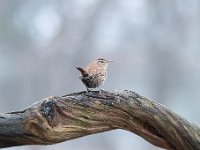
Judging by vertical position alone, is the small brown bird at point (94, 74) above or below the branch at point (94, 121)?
above

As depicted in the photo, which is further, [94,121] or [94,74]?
[94,74]

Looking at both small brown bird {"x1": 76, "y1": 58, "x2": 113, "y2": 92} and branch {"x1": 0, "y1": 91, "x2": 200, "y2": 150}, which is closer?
branch {"x1": 0, "y1": 91, "x2": 200, "y2": 150}

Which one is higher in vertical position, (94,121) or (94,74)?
(94,74)

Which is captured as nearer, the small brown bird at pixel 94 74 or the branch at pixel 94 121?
the branch at pixel 94 121

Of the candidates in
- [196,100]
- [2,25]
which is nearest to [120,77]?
[196,100]

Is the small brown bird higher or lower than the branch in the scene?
higher
